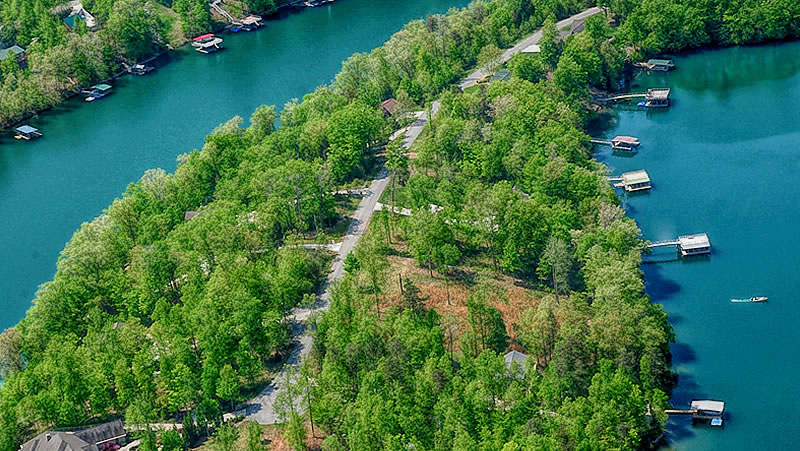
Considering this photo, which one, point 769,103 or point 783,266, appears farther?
point 769,103

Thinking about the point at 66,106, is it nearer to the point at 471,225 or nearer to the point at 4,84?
the point at 4,84

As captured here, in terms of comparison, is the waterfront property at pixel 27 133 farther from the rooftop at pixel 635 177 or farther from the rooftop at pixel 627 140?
the rooftop at pixel 635 177

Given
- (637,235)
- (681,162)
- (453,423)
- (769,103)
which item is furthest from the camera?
(769,103)

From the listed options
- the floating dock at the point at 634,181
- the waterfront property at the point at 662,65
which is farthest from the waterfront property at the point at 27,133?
the waterfront property at the point at 662,65

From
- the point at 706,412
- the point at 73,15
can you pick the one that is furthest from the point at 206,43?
the point at 706,412

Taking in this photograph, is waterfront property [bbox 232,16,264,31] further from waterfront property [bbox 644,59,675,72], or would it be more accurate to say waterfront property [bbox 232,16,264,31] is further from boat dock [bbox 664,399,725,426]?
boat dock [bbox 664,399,725,426]

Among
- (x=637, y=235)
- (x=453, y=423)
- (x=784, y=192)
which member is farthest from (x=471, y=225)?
(x=784, y=192)
